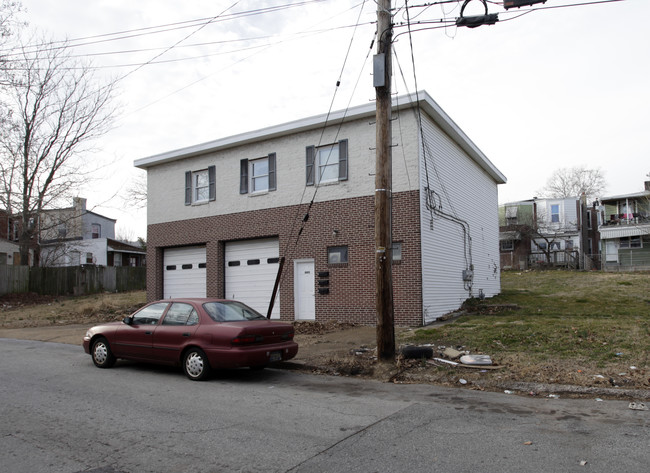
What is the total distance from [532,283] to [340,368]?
22124 mm

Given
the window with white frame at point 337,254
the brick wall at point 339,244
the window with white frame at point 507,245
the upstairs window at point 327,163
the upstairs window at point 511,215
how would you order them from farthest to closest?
the upstairs window at point 511,215
the window with white frame at point 507,245
the upstairs window at point 327,163
the window with white frame at point 337,254
the brick wall at point 339,244

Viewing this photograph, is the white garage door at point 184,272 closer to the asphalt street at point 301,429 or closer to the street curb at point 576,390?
the asphalt street at point 301,429

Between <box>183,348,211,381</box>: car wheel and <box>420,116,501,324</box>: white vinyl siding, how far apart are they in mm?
8155

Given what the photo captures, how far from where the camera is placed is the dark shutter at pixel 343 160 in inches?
663

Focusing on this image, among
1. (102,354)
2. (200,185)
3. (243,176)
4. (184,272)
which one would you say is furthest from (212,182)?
(102,354)

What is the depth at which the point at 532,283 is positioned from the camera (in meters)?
28.4

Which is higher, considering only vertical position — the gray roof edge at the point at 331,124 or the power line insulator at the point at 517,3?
the gray roof edge at the point at 331,124

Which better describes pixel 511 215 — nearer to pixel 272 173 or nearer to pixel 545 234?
pixel 545 234

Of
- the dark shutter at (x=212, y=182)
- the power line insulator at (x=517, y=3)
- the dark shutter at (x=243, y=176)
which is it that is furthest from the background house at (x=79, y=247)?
the power line insulator at (x=517, y=3)

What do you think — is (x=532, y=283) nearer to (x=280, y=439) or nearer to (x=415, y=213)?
(x=415, y=213)

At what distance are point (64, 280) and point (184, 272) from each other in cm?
1468

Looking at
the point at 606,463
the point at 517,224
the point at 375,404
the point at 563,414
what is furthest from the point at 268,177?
the point at 517,224

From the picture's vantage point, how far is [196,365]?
8617 millimetres

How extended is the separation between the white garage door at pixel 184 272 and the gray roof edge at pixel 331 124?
400cm
